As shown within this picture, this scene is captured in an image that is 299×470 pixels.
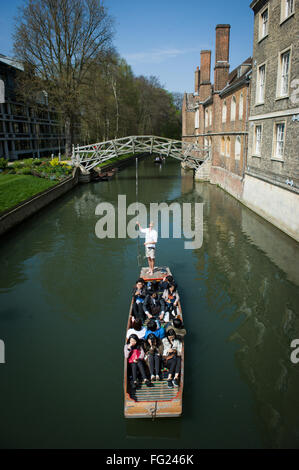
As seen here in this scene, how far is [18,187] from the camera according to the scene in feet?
72.3

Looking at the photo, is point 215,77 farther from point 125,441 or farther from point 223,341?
point 125,441

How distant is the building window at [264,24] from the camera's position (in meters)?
16.8

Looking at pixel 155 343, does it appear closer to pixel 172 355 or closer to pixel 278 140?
pixel 172 355

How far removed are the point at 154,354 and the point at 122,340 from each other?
195 centimetres

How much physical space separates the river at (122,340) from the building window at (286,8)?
8938 mm

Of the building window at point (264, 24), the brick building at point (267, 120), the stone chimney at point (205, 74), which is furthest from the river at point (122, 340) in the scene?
the stone chimney at point (205, 74)

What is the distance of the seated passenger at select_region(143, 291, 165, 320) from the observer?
7.90 m

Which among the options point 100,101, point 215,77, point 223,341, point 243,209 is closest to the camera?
point 223,341

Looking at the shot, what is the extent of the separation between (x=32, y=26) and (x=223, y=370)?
33721 mm

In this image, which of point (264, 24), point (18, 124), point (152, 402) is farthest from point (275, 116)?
point (18, 124)

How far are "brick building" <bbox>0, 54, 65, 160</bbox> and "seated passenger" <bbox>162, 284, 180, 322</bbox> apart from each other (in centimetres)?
3165

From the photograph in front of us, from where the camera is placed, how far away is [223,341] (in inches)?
309

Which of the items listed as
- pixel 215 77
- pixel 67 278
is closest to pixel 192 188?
pixel 215 77

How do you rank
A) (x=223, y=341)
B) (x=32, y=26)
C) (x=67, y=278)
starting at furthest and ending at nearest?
(x=32, y=26), (x=67, y=278), (x=223, y=341)
